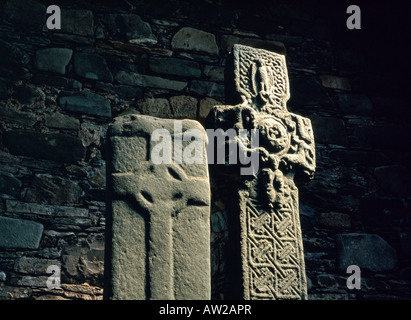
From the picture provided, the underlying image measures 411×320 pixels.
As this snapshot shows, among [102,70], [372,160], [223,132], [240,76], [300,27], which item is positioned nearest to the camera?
[223,132]

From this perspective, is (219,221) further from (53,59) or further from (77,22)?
(77,22)

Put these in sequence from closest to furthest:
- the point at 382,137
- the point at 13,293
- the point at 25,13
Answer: the point at 13,293
the point at 25,13
the point at 382,137

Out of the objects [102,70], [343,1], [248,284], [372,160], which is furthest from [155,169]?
[343,1]

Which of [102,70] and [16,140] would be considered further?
[102,70]

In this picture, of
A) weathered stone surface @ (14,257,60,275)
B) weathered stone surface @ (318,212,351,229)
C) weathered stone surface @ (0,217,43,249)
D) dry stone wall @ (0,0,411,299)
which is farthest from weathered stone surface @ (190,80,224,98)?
weathered stone surface @ (14,257,60,275)

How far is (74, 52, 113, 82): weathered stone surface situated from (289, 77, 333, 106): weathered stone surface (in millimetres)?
1553

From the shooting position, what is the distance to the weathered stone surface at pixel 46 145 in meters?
3.31

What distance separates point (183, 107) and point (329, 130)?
1.27 meters

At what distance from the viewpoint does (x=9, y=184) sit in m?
3.20

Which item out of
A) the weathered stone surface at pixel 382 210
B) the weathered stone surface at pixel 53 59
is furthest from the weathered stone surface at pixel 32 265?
the weathered stone surface at pixel 382 210

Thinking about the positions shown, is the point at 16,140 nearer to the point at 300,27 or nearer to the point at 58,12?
the point at 58,12

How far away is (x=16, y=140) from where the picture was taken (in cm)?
331

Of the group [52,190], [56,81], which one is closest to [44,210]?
[52,190]

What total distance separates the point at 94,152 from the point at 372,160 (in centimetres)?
231
